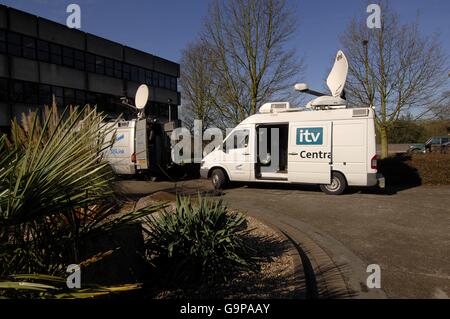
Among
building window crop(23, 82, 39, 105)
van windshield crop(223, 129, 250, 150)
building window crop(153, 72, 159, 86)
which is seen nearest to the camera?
van windshield crop(223, 129, 250, 150)

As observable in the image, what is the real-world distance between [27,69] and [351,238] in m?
24.0

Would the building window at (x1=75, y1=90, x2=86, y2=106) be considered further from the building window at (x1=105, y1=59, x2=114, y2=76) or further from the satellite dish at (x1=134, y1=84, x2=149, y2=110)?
the satellite dish at (x1=134, y1=84, x2=149, y2=110)

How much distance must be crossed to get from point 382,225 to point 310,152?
3.96 m

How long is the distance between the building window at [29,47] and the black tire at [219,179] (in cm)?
1846

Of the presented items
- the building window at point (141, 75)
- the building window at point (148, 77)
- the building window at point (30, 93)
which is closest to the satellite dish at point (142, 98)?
the building window at point (30, 93)

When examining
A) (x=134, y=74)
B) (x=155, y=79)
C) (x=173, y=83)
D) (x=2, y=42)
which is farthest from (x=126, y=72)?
(x=2, y=42)

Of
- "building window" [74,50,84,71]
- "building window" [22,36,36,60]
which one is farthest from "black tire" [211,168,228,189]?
"building window" [74,50,84,71]

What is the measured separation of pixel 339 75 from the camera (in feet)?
35.8

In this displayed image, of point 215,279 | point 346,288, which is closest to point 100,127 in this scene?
point 215,279

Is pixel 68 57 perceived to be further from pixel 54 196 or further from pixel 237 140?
pixel 54 196

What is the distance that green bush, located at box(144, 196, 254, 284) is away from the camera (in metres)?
3.85

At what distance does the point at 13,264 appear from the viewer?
5.73 ft

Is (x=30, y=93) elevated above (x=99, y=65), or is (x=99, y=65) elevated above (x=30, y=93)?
(x=99, y=65)

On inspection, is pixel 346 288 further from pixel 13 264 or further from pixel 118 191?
pixel 13 264
